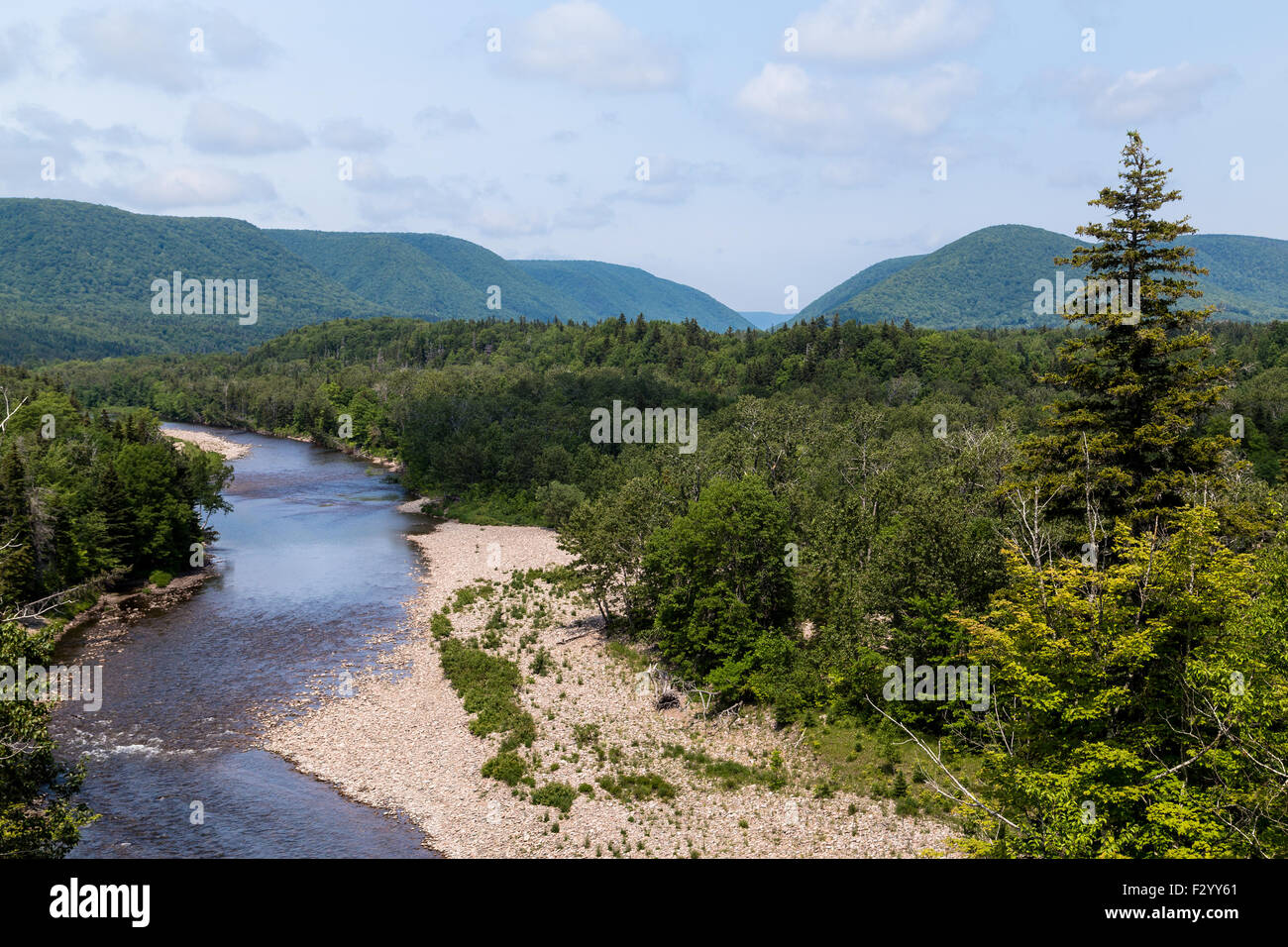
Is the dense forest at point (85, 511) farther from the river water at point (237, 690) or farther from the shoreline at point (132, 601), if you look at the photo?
the river water at point (237, 690)

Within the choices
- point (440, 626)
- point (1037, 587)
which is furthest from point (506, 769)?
point (1037, 587)

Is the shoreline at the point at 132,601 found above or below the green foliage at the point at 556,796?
above

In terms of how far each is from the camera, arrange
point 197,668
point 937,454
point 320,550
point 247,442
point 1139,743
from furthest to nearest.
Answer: point 247,442
point 320,550
point 937,454
point 197,668
point 1139,743

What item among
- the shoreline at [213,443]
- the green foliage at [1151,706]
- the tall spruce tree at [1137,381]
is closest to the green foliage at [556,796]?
the green foliage at [1151,706]

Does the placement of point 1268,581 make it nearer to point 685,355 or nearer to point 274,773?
point 274,773

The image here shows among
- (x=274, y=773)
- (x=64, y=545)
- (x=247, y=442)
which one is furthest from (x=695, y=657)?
(x=247, y=442)

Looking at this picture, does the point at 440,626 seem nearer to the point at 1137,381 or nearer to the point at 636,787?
the point at 636,787

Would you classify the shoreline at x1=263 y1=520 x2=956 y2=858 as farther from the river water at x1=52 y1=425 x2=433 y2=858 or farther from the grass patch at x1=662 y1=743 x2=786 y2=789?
the river water at x1=52 y1=425 x2=433 y2=858
